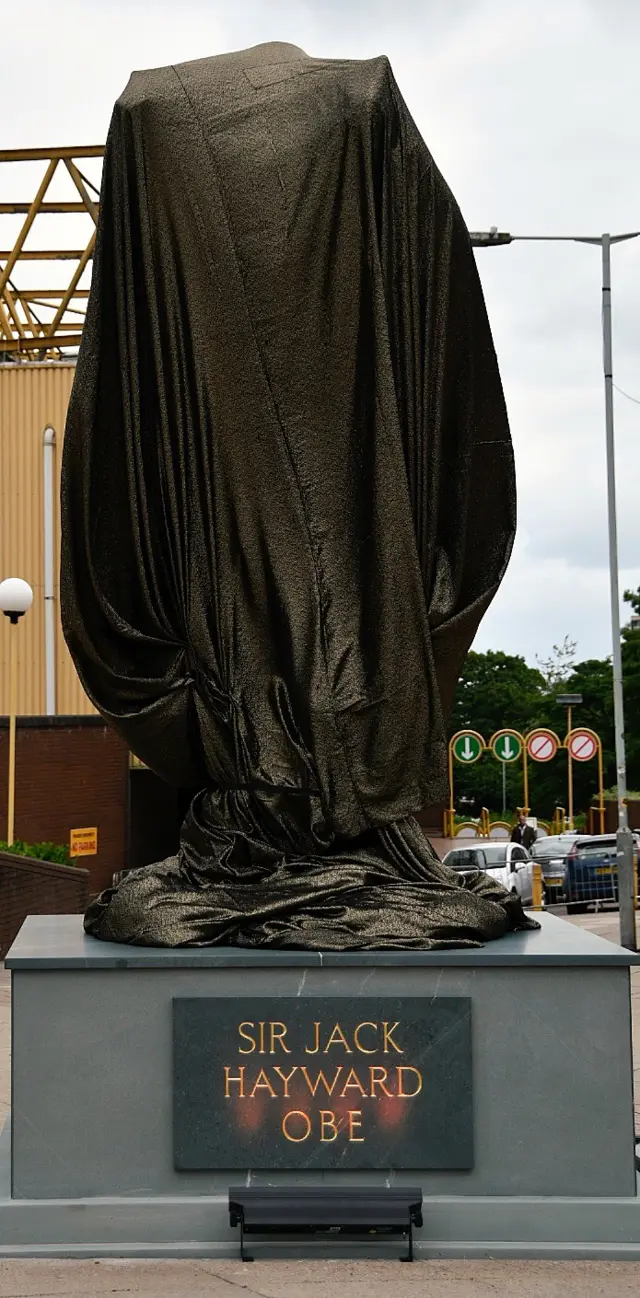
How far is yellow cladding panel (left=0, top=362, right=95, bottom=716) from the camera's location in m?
26.8

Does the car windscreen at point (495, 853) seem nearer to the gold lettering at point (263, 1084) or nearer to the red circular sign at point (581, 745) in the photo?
the red circular sign at point (581, 745)

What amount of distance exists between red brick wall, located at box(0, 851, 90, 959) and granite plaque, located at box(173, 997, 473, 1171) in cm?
1190

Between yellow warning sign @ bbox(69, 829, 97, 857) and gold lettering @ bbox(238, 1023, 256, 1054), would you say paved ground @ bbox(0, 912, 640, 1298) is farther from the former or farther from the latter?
yellow warning sign @ bbox(69, 829, 97, 857)

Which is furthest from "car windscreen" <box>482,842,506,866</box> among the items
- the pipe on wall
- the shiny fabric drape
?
the shiny fabric drape

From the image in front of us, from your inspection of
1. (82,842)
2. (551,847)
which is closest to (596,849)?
(551,847)

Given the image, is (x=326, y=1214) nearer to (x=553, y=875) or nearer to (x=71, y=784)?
(x=71, y=784)

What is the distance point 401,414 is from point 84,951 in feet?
8.33

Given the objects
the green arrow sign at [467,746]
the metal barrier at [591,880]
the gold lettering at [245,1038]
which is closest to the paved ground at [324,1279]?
the gold lettering at [245,1038]

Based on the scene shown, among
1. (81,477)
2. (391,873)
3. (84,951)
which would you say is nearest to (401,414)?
(81,477)

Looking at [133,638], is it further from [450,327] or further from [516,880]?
[516,880]

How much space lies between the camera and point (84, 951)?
20.9ft

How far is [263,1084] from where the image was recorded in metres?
6.22

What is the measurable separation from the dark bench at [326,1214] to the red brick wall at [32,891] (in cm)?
1216

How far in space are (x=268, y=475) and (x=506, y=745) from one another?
3381cm
